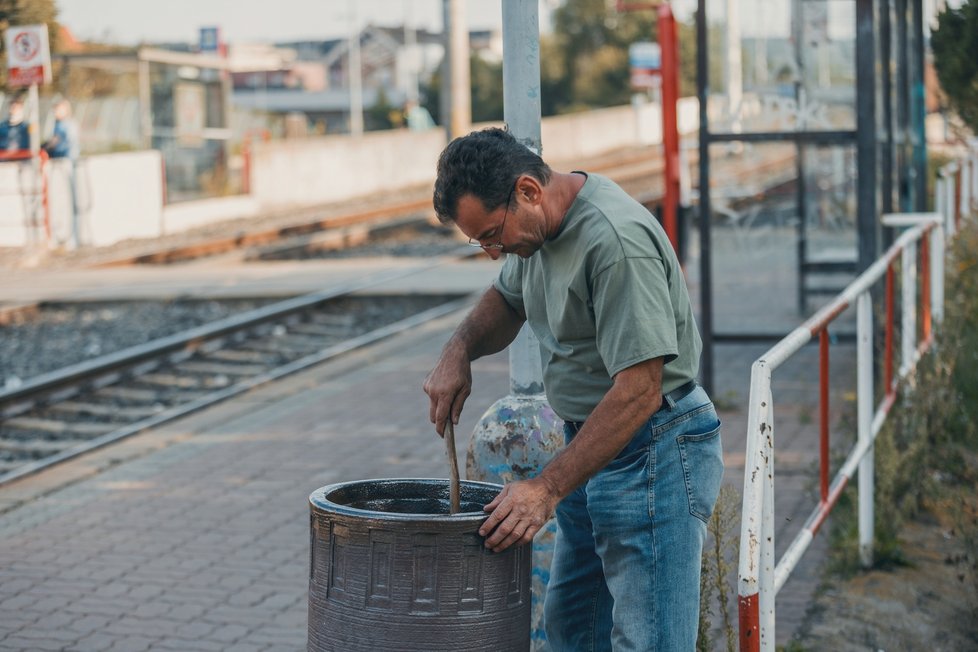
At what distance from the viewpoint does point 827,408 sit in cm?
465

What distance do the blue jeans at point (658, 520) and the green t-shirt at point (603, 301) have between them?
0.14 metres

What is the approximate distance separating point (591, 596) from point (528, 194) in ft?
3.80

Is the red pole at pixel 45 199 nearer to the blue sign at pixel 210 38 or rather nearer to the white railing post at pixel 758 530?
the blue sign at pixel 210 38

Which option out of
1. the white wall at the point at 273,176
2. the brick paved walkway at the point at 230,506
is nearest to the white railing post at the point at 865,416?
the brick paved walkway at the point at 230,506

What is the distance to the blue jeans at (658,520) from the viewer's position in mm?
3279

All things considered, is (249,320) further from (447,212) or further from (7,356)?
(447,212)

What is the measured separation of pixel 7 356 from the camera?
38.6ft

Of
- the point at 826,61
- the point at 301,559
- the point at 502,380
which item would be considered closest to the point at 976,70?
the point at 826,61

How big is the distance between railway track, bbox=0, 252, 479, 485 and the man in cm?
486

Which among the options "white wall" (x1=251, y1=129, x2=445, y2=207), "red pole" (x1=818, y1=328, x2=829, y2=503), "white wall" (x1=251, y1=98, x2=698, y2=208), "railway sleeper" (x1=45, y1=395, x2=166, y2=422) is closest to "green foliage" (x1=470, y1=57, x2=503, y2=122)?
"white wall" (x1=251, y1=98, x2=698, y2=208)

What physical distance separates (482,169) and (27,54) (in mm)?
16204

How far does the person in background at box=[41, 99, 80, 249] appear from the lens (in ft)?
67.4

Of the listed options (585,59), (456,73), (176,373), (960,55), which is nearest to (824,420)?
(960,55)

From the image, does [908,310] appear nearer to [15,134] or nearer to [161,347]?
[161,347]
